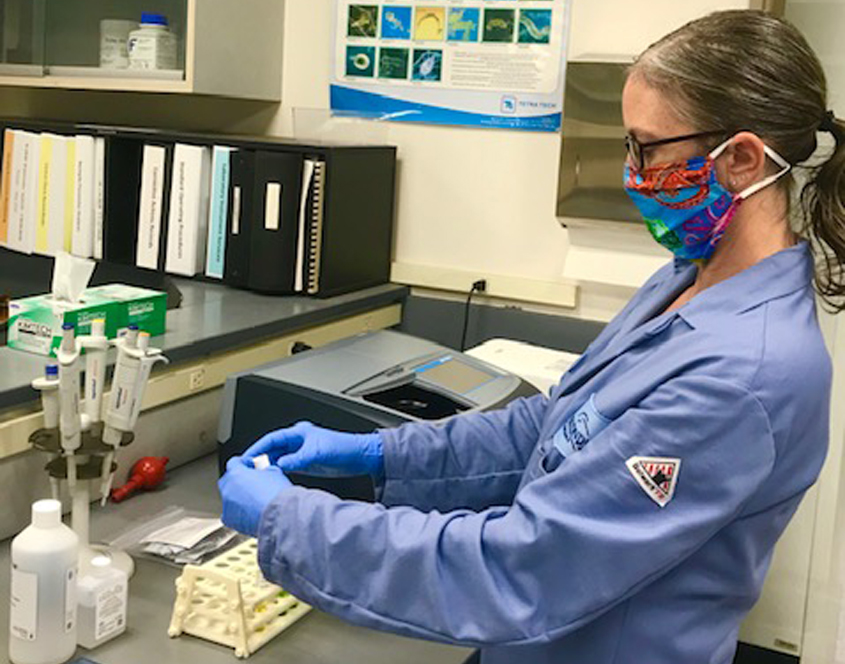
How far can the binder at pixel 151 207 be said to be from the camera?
2119 mm

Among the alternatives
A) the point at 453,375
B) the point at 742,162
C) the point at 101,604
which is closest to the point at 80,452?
the point at 101,604

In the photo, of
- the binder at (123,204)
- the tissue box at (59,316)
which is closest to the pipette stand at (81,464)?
the tissue box at (59,316)

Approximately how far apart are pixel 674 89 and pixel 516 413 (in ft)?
1.53

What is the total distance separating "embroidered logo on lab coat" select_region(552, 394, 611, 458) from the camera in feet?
2.94

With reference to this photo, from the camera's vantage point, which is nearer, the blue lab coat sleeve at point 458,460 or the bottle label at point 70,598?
the bottle label at point 70,598

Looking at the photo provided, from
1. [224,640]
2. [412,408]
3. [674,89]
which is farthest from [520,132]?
[224,640]

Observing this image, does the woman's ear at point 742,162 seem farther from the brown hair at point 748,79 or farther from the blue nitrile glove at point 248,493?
the blue nitrile glove at point 248,493

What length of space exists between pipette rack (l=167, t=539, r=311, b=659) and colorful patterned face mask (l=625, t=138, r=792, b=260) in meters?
0.58

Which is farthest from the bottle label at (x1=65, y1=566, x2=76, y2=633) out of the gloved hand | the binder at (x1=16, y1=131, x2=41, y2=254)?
the binder at (x1=16, y1=131, x2=41, y2=254)

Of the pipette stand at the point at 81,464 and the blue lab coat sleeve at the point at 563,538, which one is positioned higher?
the blue lab coat sleeve at the point at 563,538

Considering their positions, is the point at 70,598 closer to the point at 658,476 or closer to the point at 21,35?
the point at 658,476

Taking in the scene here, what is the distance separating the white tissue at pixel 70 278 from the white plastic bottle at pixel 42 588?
0.51m

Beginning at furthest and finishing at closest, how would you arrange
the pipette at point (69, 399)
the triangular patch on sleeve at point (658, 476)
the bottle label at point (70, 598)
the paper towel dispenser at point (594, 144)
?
the paper towel dispenser at point (594, 144), the pipette at point (69, 399), the bottle label at point (70, 598), the triangular patch on sleeve at point (658, 476)

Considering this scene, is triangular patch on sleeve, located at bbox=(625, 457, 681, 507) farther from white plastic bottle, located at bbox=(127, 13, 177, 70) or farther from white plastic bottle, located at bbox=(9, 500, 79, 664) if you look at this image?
white plastic bottle, located at bbox=(127, 13, 177, 70)
